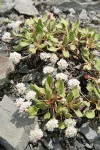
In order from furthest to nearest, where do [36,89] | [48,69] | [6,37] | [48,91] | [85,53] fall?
[6,37] → [85,53] → [48,69] → [36,89] → [48,91]

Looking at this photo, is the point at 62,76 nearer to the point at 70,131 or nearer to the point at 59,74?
the point at 59,74

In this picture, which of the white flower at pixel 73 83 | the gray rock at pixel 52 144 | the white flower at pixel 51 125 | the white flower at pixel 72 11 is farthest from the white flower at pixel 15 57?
the white flower at pixel 72 11

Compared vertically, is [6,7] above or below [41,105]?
above

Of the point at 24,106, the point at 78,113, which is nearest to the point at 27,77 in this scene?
the point at 24,106

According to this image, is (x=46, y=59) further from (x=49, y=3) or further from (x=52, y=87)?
(x=49, y=3)

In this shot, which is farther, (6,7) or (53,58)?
(6,7)

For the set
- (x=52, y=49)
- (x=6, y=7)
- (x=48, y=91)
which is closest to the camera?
(x=48, y=91)

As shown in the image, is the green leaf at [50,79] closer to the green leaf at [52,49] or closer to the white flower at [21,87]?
the white flower at [21,87]

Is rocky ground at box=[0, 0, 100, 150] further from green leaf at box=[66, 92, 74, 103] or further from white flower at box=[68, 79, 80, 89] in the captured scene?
white flower at box=[68, 79, 80, 89]
